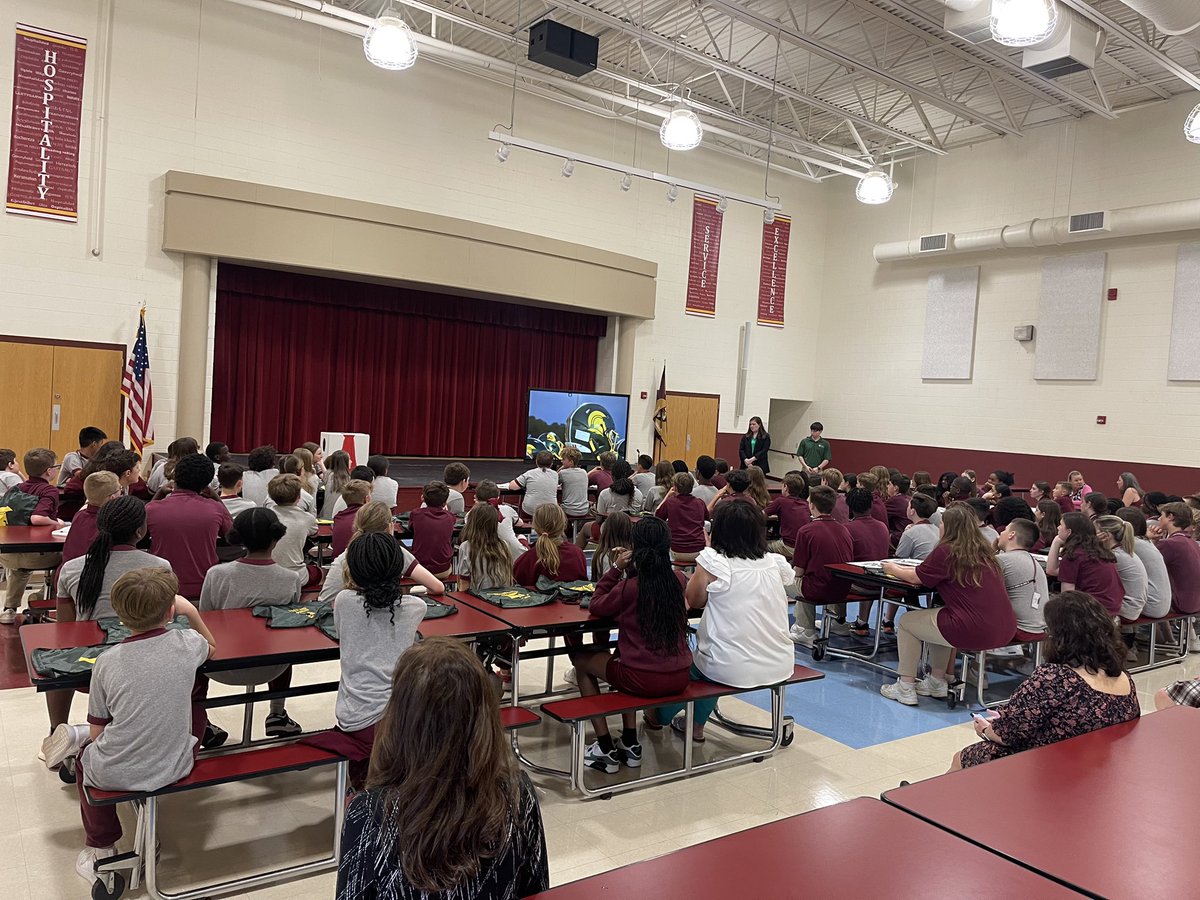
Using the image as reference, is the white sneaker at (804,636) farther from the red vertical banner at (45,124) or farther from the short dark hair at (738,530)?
the red vertical banner at (45,124)

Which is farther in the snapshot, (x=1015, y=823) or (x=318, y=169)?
(x=318, y=169)

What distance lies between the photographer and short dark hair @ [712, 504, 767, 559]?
4090 mm

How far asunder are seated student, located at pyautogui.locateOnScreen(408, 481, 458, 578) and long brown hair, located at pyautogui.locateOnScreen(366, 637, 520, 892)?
12.9 ft

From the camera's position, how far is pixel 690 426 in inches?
558

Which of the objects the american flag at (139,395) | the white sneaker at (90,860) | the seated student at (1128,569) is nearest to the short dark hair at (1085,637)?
the white sneaker at (90,860)

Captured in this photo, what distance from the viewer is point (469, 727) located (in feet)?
5.02

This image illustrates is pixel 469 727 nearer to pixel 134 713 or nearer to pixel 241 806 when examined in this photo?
pixel 134 713

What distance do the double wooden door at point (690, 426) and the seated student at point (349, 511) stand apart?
9.03m

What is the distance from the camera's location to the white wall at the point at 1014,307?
11203 mm

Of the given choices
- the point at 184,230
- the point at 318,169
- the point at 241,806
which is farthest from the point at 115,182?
the point at 241,806

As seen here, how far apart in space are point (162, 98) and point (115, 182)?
1075mm

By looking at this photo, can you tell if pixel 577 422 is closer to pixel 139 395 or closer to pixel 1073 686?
pixel 139 395

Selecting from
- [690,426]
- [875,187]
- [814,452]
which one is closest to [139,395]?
[690,426]

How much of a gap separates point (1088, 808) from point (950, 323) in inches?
→ 495
